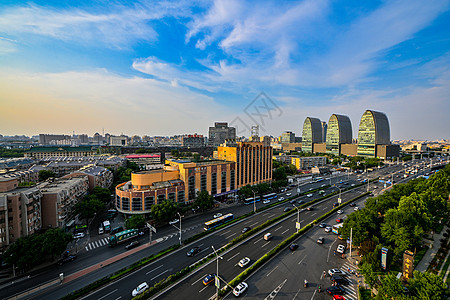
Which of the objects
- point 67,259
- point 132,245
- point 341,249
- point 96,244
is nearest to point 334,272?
point 341,249

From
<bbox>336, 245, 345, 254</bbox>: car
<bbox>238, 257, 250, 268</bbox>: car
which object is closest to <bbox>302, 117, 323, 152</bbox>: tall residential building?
<bbox>336, 245, 345, 254</bbox>: car

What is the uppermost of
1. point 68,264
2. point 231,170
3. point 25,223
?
point 231,170

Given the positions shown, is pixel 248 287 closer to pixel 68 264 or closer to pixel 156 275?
pixel 156 275

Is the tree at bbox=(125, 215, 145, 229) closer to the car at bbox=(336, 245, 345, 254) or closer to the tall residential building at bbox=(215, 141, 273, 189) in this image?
the tall residential building at bbox=(215, 141, 273, 189)

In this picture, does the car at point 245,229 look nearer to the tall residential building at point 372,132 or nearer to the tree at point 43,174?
the tree at point 43,174

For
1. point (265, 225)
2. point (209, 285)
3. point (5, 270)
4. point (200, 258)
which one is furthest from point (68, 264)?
point (265, 225)

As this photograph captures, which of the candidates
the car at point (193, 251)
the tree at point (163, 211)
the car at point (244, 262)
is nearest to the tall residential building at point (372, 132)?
the car at point (244, 262)
